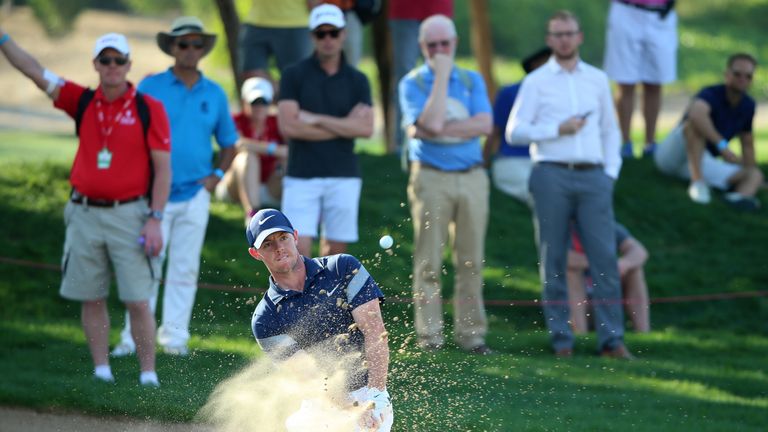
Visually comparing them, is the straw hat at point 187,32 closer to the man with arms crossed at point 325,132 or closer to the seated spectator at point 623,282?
the man with arms crossed at point 325,132

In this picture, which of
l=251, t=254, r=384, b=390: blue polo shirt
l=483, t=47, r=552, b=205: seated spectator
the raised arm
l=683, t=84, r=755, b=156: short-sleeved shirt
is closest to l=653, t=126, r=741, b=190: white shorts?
l=683, t=84, r=755, b=156: short-sleeved shirt

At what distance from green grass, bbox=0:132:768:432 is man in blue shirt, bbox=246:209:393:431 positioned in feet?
6.42

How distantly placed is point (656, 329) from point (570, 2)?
31.3m

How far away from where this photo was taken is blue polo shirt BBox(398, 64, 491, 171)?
11.4 m

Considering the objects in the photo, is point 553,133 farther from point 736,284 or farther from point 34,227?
point 34,227

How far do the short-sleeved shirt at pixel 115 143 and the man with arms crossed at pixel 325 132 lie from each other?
149cm

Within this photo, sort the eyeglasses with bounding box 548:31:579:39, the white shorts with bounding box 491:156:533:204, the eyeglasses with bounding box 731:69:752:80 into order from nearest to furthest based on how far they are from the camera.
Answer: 1. the eyeglasses with bounding box 548:31:579:39
2. the white shorts with bounding box 491:156:533:204
3. the eyeglasses with bounding box 731:69:752:80

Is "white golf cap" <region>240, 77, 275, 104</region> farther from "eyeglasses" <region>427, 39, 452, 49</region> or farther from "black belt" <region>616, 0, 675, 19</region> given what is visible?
"black belt" <region>616, 0, 675, 19</region>

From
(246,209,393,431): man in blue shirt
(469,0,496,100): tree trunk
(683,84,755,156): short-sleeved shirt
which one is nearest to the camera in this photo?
(246,209,393,431): man in blue shirt

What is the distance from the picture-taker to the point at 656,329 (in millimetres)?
13266

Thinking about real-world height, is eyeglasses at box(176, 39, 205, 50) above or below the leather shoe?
above

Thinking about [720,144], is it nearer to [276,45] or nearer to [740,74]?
[740,74]

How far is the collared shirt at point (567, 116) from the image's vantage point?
455 inches

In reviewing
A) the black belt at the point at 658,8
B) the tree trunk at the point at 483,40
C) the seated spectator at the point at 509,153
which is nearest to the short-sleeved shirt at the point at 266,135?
the seated spectator at the point at 509,153
